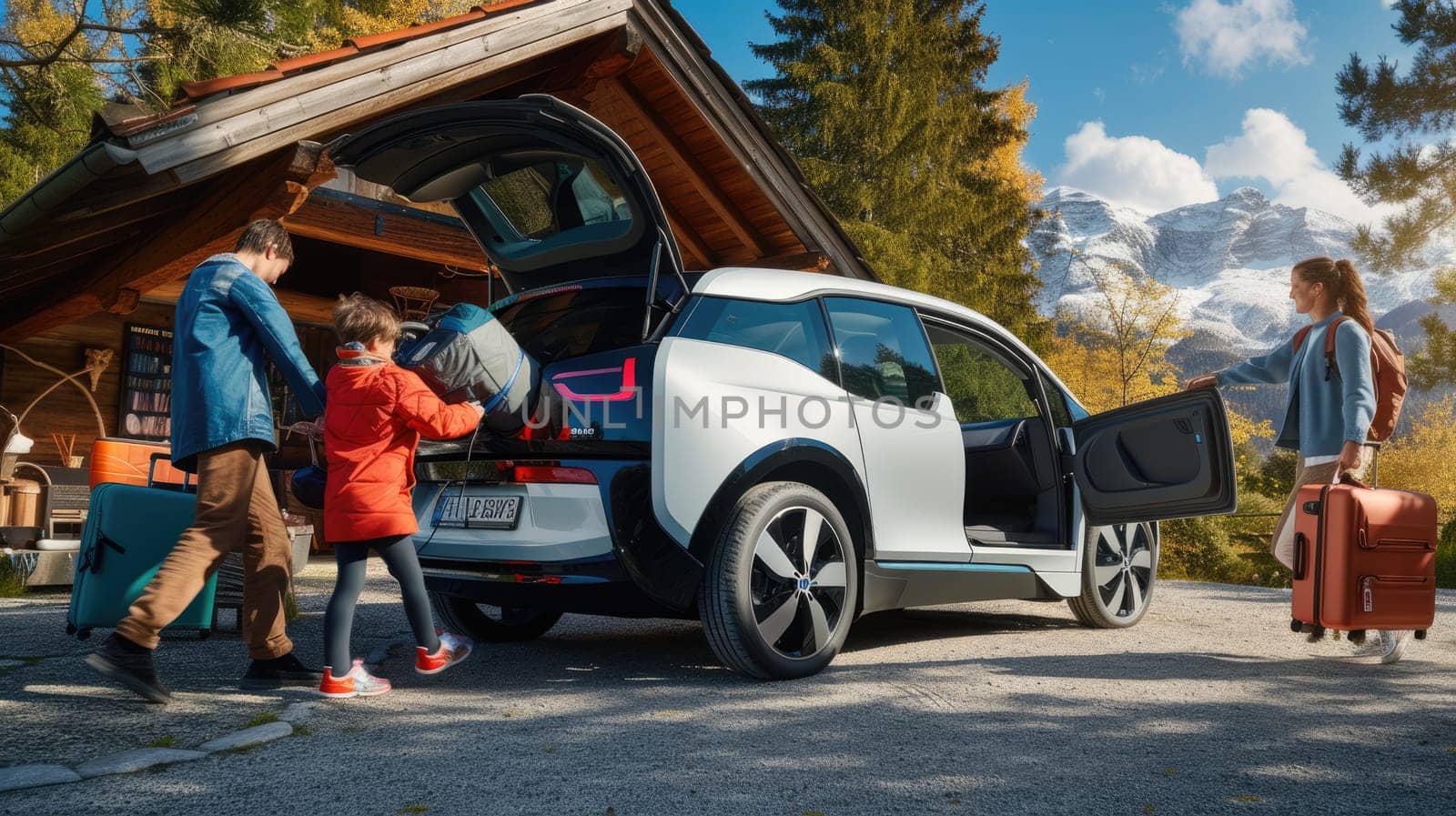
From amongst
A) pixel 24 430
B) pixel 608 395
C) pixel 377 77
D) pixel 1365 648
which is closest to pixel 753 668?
pixel 608 395

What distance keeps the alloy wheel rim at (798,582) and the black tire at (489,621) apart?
1457 millimetres

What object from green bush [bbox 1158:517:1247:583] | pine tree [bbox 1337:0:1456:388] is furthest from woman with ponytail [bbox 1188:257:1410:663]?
pine tree [bbox 1337:0:1456:388]

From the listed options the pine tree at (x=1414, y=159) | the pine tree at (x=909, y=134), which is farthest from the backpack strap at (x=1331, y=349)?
the pine tree at (x=1414, y=159)

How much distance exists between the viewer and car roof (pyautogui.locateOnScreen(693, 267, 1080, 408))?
4.03m

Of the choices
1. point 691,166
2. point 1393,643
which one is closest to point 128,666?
point 1393,643

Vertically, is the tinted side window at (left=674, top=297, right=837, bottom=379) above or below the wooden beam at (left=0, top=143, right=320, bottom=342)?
below

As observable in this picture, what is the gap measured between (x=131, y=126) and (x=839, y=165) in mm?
17581

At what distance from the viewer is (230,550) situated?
3.59 m

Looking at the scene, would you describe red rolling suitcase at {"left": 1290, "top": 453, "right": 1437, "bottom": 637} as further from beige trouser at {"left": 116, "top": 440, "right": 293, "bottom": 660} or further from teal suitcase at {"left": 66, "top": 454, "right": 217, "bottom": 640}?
teal suitcase at {"left": 66, "top": 454, "right": 217, "bottom": 640}

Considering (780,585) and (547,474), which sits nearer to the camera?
(547,474)

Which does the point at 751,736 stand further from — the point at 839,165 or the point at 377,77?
the point at 839,165

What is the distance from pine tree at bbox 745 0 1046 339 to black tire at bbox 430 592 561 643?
15101 mm

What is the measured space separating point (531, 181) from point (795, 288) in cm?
129

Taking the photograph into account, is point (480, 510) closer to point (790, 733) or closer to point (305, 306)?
point (790, 733)
